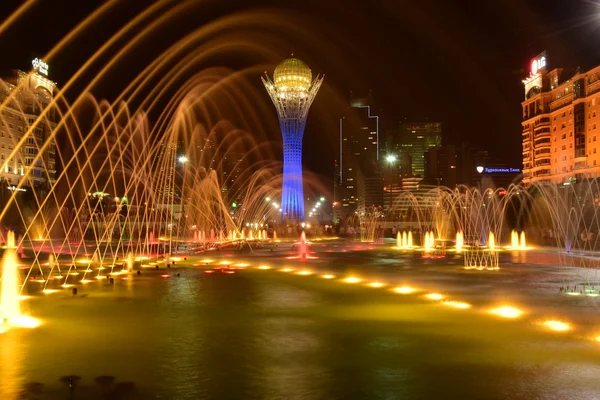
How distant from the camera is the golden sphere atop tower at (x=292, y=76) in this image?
7794 cm

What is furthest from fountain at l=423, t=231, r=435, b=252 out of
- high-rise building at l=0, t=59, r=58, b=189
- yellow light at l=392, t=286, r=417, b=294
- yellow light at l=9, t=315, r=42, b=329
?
high-rise building at l=0, t=59, r=58, b=189

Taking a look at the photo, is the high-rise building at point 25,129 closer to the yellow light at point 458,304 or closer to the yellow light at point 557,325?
the yellow light at point 458,304

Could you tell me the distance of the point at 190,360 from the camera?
34.0 feet

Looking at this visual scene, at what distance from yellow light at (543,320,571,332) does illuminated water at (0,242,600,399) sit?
27 cm

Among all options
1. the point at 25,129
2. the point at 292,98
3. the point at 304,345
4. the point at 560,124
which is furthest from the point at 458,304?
the point at 25,129

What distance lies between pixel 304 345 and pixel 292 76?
69.2 m

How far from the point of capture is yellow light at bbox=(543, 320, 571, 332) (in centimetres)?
1323

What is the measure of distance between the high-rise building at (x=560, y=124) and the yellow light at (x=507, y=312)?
9052 centimetres

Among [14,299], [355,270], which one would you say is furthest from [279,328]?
[355,270]

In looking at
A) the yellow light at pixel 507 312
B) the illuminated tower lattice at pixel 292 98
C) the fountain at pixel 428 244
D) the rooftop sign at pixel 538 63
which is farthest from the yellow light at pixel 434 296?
the rooftop sign at pixel 538 63

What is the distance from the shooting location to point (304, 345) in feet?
37.9

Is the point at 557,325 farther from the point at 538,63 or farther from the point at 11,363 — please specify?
the point at 538,63

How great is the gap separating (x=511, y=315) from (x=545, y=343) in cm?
328

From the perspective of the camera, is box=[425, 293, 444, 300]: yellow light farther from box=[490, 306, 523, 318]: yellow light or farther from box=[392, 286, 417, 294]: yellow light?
box=[490, 306, 523, 318]: yellow light
